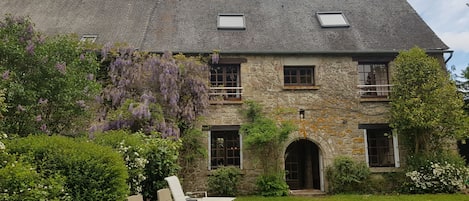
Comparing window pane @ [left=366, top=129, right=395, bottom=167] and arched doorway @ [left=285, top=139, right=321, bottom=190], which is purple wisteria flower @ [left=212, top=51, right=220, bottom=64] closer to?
arched doorway @ [left=285, top=139, right=321, bottom=190]

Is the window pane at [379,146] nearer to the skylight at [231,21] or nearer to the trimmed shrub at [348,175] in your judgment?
the trimmed shrub at [348,175]

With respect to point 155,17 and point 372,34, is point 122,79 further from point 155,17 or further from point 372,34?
point 372,34

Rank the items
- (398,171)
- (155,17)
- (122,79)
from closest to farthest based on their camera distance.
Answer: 1. (122,79)
2. (398,171)
3. (155,17)

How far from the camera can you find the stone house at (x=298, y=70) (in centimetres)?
1262

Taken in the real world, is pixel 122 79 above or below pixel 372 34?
below

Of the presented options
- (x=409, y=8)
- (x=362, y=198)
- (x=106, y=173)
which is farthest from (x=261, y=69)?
(x=106, y=173)

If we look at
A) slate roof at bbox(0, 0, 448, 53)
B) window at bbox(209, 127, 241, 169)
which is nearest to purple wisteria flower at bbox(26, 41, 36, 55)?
slate roof at bbox(0, 0, 448, 53)

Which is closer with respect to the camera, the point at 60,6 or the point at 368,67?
the point at 368,67

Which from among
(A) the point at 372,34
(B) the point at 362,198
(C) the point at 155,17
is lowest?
(B) the point at 362,198

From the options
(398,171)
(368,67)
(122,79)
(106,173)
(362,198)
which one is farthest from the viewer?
(368,67)

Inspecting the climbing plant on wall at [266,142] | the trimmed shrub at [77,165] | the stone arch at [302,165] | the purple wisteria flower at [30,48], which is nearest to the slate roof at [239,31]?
the climbing plant on wall at [266,142]

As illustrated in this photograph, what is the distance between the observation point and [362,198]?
10508mm

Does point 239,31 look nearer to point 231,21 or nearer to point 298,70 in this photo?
point 231,21

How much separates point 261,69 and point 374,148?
4.50 m
